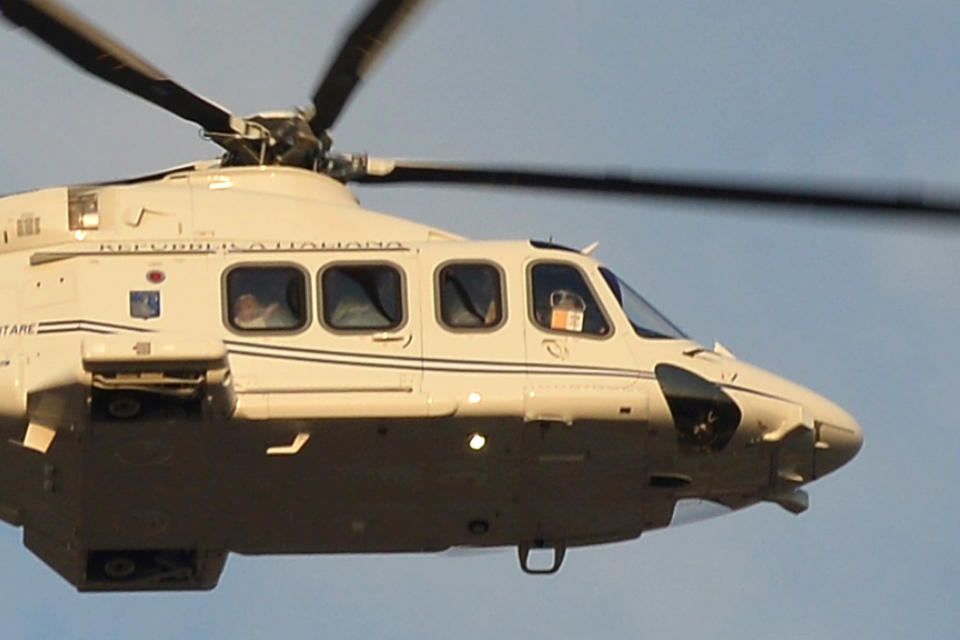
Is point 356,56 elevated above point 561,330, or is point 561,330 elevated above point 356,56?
point 356,56

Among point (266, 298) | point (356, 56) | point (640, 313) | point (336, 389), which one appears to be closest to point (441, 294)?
point (336, 389)

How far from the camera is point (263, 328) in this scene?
21.9 m

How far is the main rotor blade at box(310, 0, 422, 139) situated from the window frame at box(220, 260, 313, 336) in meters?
2.22

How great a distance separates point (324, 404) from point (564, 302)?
243 cm

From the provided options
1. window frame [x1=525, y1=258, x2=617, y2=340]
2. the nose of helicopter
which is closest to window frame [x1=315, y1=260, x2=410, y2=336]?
window frame [x1=525, y1=258, x2=617, y2=340]

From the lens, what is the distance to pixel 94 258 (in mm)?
22250

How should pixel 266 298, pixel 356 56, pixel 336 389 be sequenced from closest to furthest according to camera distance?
1. pixel 336 389
2. pixel 266 298
3. pixel 356 56

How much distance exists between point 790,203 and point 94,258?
19.8 feet

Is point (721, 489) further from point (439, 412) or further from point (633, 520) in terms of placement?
point (439, 412)

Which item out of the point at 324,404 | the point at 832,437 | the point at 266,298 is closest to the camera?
the point at 324,404

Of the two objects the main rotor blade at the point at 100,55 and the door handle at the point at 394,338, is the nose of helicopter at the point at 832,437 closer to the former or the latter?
the door handle at the point at 394,338

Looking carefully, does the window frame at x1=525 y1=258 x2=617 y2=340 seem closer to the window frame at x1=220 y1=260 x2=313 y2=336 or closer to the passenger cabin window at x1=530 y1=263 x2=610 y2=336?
the passenger cabin window at x1=530 y1=263 x2=610 y2=336

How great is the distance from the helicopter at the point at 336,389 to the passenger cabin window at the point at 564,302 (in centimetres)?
2

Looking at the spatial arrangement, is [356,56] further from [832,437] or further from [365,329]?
[832,437]
